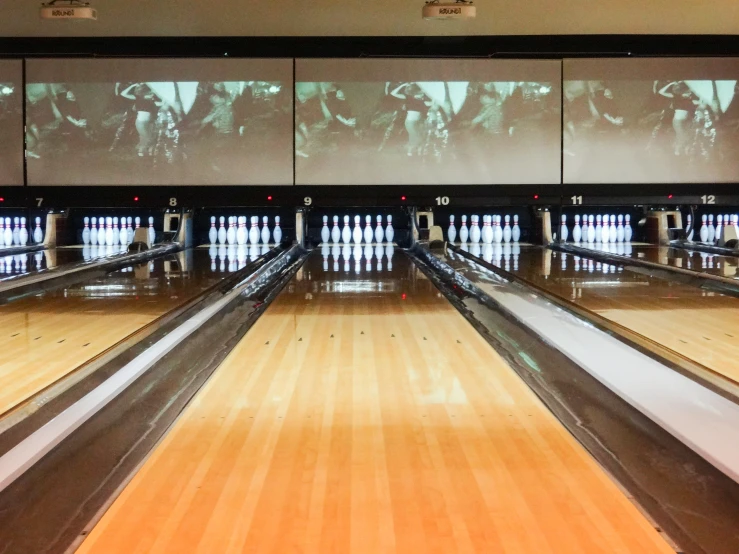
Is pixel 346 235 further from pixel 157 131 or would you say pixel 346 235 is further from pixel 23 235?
pixel 23 235

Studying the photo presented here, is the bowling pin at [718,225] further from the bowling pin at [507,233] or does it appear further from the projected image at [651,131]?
the bowling pin at [507,233]

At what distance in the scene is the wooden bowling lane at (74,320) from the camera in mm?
2666

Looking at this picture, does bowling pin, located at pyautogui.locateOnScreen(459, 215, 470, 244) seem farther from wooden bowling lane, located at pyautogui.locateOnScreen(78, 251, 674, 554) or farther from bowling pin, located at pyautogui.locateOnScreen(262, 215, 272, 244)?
wooden bowling lane, located at pyautogui.locateOnScreen(78, 251, 674, 554)

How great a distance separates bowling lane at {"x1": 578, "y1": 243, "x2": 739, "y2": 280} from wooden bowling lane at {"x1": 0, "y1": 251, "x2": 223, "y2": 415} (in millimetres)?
3066

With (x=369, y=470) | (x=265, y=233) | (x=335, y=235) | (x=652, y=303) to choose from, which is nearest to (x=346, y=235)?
(x=335, y=235)

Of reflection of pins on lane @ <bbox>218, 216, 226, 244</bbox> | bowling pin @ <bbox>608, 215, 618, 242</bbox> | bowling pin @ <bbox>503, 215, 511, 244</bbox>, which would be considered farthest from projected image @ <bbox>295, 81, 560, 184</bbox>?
bowling pin @ <bbox>608, 215, 618, 242</bbox>

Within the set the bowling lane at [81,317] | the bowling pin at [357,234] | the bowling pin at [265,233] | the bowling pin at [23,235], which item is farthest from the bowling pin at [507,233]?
the bowling pin at [23,235]

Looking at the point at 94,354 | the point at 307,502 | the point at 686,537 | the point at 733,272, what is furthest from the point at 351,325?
the point at 733,272

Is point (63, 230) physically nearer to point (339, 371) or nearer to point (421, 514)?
point (339, 371)

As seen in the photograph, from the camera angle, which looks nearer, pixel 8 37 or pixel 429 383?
pixel 429 383

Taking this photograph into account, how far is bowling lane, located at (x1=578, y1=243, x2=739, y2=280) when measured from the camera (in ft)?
16.8

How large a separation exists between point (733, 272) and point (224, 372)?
352 cm

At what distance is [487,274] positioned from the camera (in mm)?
5145

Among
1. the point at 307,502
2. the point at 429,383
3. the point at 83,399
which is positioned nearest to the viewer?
the point at 307,502
